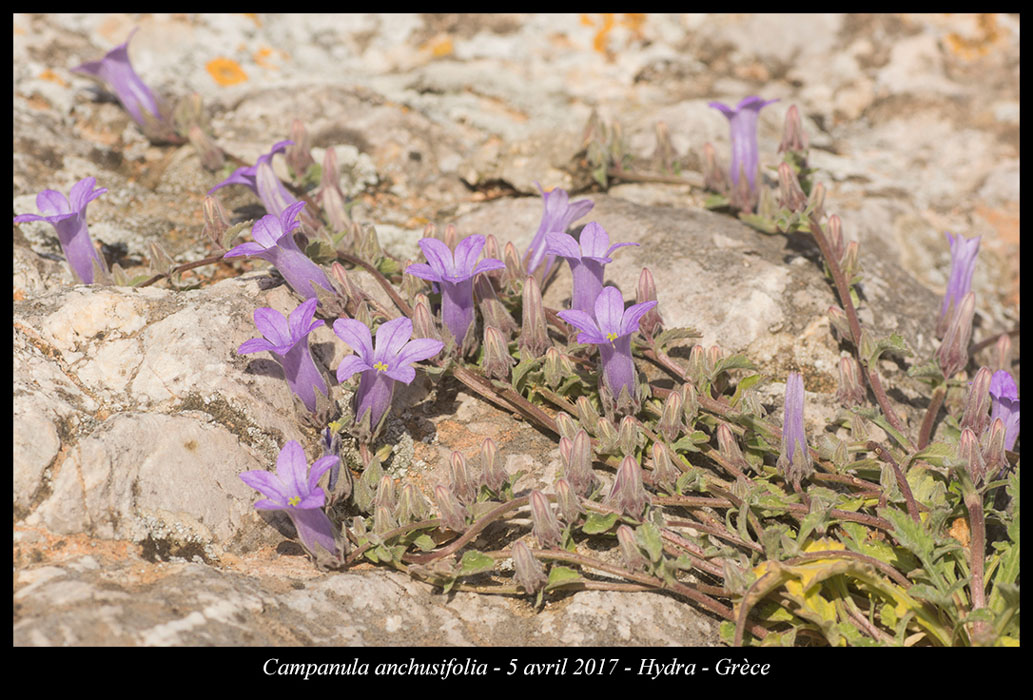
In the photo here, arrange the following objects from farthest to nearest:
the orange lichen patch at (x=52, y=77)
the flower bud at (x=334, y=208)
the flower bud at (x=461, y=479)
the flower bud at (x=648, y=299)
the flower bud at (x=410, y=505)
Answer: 1. the orange lichen patch at (x=52, y=77)
2. the flower bud at (x=334, y=208)
3. the flower bud at (x=648, y=299)
4. the flower bud at (x=461, y=479)
5. the flower bud at (x=410, y=505)

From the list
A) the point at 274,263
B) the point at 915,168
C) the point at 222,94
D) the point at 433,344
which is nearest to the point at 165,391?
the point at 274,263

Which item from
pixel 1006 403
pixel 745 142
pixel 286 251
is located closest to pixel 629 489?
pixel 1006 403

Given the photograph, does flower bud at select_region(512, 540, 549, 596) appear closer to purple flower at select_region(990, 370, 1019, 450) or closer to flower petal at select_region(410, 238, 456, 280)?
flower petal at select_region(410, 238, 456, 280)

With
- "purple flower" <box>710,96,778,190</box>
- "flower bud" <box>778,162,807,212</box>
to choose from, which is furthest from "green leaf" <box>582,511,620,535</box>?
"purple flower" <box>710,96,778,190</box>

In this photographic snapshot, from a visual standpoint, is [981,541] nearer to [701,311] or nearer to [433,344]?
[701,311]

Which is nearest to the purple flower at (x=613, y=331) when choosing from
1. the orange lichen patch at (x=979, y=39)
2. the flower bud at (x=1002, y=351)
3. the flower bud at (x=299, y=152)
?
the flower bud at (x=1002, y=351)

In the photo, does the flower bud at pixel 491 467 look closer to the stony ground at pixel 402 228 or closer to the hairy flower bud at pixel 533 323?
the stony ground at pixel 402 228
